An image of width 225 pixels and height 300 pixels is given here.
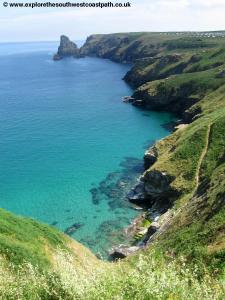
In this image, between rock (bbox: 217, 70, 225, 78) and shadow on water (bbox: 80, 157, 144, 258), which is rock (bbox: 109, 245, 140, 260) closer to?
shadow on water (bbox: 80, 157, 144, 258)

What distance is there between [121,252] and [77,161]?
156ft

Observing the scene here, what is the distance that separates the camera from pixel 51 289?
27.0 meters

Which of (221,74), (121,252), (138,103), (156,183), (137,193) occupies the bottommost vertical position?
(121,252)

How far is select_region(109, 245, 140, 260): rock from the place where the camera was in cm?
6650

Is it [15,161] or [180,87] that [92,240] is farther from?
[180,87]

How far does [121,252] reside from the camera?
6700 cm

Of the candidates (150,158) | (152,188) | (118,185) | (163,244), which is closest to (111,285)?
(163,244)

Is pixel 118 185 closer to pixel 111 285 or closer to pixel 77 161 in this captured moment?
pixel 77 161

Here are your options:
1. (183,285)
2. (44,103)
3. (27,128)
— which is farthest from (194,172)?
(44,103)

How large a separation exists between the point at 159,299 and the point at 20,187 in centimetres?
7687

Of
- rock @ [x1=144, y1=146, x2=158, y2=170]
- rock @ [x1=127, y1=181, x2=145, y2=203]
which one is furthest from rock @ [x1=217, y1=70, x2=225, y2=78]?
rock @ [x1=127, y1=181, x2=145, y2=203]

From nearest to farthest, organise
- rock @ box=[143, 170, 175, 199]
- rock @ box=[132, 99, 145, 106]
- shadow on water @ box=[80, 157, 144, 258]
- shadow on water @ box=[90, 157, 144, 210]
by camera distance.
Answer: shadow on water @ box=[80, 157, 144, 258], rock @ box=[143, 170, 175, 199], shadow on water @ box=[90, 157, 144, 210], rock @ box=[132, 99, 145, 106]

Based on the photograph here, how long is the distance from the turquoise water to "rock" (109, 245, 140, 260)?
10.8 feet

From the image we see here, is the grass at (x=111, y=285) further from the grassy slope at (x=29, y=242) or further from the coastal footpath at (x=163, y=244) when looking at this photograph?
the grassy slope at (x=29, y=242)
